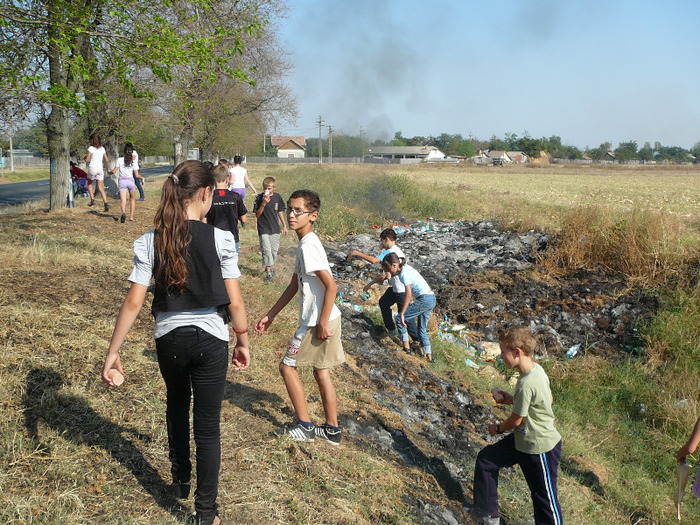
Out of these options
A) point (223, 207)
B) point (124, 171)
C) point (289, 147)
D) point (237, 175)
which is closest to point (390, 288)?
point (223, 207)

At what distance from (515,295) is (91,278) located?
8069mm

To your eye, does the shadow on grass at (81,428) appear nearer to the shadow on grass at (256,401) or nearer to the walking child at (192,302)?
the walking child at (192,302)

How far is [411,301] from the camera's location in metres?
7.80

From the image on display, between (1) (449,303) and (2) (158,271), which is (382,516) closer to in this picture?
(2) (158,271)

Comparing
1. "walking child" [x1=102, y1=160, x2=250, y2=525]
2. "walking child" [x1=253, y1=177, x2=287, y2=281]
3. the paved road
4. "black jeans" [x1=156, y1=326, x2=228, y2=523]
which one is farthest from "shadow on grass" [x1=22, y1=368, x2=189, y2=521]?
the paved road

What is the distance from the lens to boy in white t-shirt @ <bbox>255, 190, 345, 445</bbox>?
12.6 ft

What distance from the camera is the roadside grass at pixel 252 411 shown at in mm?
3475

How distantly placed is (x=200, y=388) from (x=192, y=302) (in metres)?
0.45

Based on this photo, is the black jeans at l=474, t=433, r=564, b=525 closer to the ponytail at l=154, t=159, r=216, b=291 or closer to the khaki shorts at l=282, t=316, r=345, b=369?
the khaki shorts at l=282, t=316, r=345, b=369

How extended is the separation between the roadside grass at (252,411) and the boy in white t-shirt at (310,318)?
40 cm

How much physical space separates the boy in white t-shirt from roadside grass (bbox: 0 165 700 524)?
397 millimetres

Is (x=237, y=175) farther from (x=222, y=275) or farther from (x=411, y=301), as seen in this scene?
(x=222, y=275)

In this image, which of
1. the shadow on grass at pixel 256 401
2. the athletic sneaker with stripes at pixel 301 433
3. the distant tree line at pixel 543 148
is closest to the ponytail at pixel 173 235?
the athletic sneaker with stripes at pixel 301 433

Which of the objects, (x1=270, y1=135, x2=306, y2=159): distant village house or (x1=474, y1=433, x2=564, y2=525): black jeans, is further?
(x1=270, y1=135, x2=306, y2=159): distant village house
